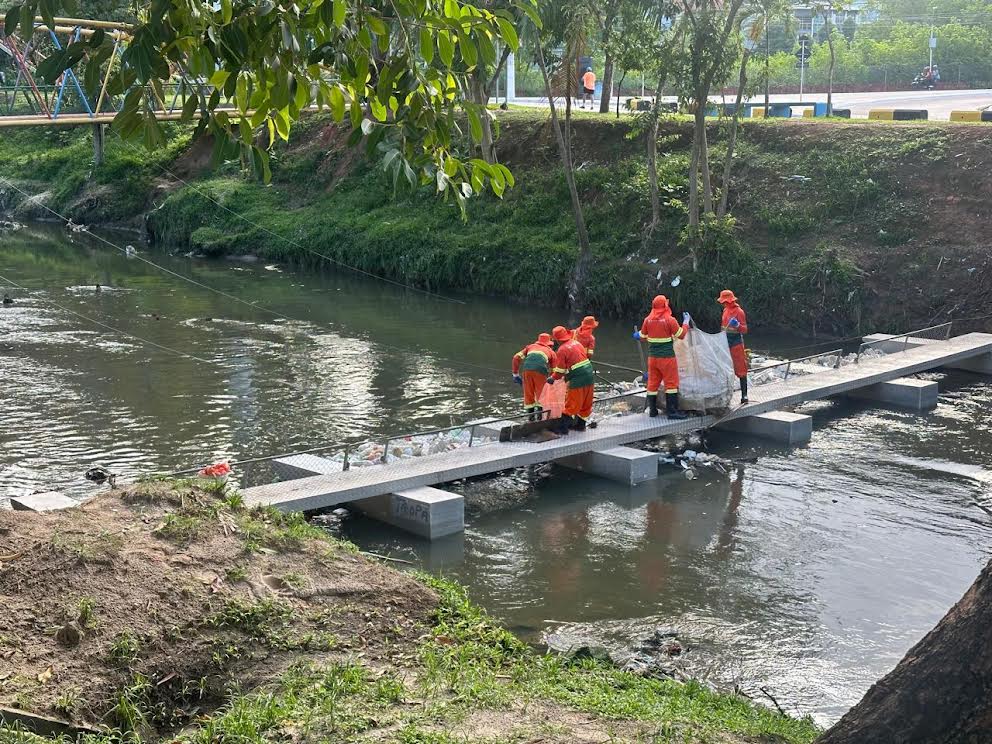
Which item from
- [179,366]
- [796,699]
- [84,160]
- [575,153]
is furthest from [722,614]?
[84,160]

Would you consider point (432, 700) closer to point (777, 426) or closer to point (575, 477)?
point (575, 477)

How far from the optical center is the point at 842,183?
96.4 feet

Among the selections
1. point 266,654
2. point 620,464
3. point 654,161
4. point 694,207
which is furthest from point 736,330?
point 654,161

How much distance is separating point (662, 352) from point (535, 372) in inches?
73.8

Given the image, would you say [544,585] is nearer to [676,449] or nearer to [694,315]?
[676,449]

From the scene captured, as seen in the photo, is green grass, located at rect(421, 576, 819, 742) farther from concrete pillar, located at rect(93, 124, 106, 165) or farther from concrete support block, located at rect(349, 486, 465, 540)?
concrete pillar, located at rect(93, 124, 106, 165)

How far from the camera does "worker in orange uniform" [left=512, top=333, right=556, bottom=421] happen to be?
16.1 m

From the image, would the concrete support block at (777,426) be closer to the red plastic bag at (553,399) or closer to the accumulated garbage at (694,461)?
the accumulated garbage at (694,461)

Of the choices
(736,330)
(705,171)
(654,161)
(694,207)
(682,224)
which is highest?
(654,161)

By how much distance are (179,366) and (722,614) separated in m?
14.2

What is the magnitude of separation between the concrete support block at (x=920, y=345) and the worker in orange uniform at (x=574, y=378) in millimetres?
9090

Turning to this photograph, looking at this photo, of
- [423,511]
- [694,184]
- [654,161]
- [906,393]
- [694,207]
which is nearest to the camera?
[423,511]

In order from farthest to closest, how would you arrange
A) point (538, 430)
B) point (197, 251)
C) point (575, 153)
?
point (197, 251), point (575, 153), point (538, 430)

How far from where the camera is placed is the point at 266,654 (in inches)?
344
